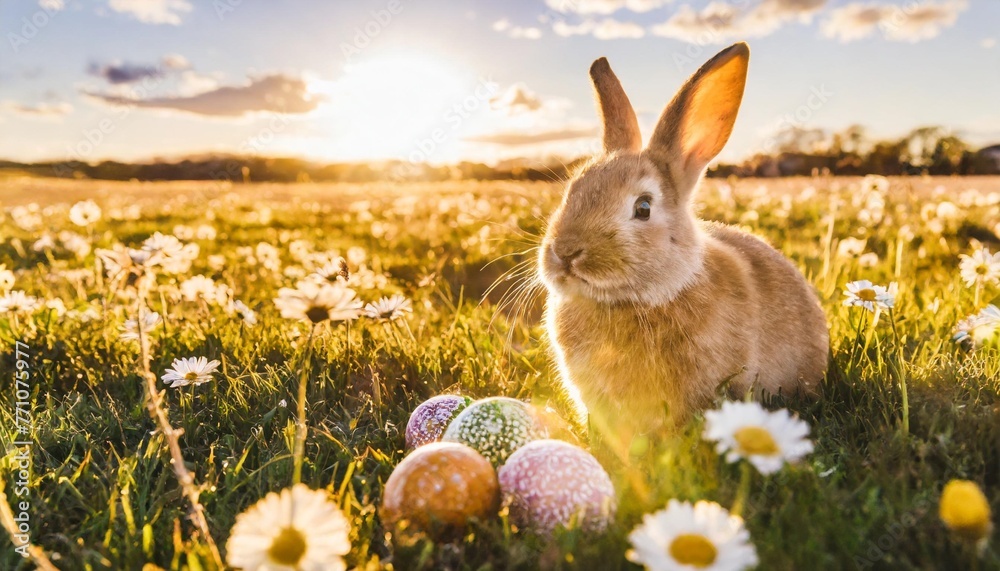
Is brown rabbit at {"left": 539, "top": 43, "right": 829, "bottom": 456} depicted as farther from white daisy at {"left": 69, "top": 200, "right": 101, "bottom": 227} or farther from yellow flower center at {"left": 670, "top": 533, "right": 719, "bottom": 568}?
white daisy at {"left": 69, "top": 200, "right": 101, "bottom": 227}

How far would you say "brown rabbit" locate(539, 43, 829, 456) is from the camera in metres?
3.51

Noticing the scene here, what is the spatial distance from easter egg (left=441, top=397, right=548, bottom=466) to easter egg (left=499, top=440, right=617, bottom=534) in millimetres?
310

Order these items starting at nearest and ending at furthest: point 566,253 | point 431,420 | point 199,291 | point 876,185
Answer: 1. point 431,420
2. point 566,253
3. point 199,291
4. point 876,185

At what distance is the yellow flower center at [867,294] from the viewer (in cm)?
389

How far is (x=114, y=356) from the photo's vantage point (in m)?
4.54

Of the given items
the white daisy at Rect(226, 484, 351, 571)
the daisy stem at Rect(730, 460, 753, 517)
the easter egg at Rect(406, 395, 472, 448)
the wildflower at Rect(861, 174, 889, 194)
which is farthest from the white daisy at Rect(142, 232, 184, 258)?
the wildflower at Rect(861, 174, 889, 194)

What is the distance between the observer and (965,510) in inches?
78.8

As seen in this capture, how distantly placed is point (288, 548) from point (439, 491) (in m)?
0.57

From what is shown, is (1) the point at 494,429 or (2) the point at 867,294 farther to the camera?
(2) the point at 867,294

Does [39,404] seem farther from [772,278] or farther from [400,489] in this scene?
[772,278]

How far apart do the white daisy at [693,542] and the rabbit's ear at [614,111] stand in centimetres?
251

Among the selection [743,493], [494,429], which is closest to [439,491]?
[494,429]

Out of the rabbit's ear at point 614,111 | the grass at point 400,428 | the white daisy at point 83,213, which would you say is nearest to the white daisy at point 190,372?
the grass at point 400,428

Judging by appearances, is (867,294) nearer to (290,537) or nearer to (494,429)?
(494,429)
